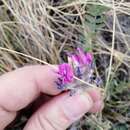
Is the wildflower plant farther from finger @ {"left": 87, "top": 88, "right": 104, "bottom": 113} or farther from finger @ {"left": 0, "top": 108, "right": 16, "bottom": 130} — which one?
finger @ {"left": 0, "top": 108, "right": 16, "bottom": 130}

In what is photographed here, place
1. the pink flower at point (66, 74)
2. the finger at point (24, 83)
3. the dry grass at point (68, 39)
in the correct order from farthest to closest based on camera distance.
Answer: the dry grass at point (68, 39) < the finger at point (24, 83) < the pink flower at point (66, 74)

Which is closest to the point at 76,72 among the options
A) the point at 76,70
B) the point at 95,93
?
the point at 76,70

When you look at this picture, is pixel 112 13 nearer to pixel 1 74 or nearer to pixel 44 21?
pixel 44 21

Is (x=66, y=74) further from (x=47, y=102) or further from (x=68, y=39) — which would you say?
(x=68, y=39)

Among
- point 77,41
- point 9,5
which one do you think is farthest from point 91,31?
point 9,5

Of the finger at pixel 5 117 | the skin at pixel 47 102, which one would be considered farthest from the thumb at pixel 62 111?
the finger at pixel 5 117

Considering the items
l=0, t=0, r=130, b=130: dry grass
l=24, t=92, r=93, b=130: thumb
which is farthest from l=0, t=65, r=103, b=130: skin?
→ l=0, t=0, r=130, b=130: dry grass

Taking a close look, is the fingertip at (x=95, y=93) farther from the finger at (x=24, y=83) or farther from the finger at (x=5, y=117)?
the finger at (x=5, y=117)

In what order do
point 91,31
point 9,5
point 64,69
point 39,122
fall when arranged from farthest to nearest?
point 9,5, point 91,31, point 39,122, point 64,69

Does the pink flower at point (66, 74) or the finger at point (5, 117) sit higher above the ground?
the pink flower at point (66, 74)
